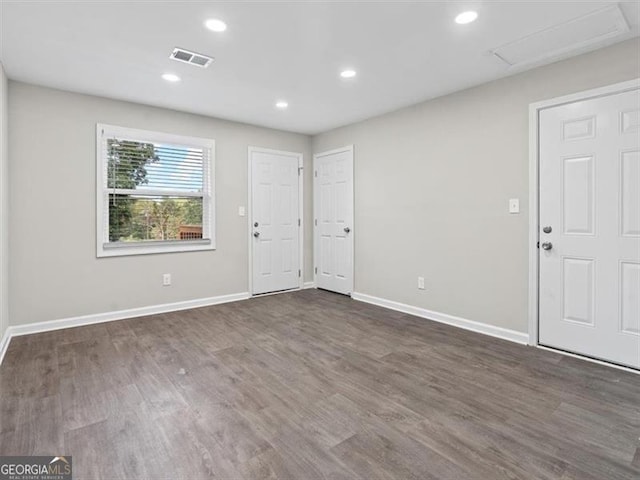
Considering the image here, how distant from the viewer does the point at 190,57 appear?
2795mm

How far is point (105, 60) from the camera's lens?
9.33ft

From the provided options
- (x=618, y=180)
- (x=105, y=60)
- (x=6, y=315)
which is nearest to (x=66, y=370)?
(x=6, y=315)

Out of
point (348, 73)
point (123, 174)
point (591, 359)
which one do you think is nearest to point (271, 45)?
point (348, 73)

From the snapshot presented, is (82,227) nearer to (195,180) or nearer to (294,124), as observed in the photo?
(195,180)

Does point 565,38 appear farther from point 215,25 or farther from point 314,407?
point 314,407

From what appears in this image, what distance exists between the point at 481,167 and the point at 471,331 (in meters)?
1.63

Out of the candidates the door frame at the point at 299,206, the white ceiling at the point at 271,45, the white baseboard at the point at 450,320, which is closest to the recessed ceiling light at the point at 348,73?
the white ceiling at the point at 271,45

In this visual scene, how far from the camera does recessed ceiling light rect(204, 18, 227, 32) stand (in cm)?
230

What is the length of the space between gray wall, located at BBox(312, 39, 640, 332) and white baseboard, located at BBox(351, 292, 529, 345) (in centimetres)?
6

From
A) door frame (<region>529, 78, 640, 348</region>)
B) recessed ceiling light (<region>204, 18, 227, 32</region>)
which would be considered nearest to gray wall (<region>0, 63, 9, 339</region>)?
recessed ceiling light (<region>204, 18, 227, 32</region>)

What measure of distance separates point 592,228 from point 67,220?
4.83 m

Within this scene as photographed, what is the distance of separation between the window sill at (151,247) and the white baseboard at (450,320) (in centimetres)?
221

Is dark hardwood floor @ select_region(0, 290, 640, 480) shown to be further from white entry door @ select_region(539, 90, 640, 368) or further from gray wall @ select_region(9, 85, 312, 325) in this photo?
gray wall @ select_region(9, 85, 312, 325)

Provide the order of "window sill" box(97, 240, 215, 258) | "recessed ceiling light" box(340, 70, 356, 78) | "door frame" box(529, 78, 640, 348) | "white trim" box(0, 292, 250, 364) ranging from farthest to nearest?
"window sill" box(97, 240, 215, 258), "white trim" box(0, 292, 250, 364), "recessed ceiling light" box(340, 70, 356, 78), "door frame" box(529, 78, 640, 348)
